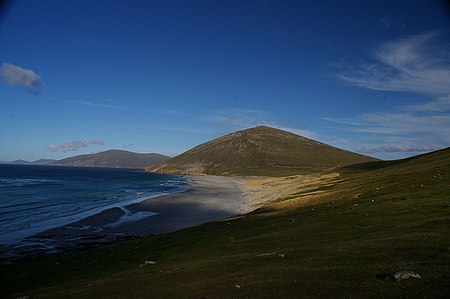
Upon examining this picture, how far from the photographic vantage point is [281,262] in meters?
25.1

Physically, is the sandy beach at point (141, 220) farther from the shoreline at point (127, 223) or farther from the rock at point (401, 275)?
the rock at point (401, 275)

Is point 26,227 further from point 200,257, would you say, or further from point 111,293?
point 111,293

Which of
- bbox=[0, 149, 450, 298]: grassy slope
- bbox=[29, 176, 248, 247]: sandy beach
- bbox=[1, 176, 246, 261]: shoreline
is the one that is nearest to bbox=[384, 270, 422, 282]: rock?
bbox=[0, 149, 450, 298]: grassy slope

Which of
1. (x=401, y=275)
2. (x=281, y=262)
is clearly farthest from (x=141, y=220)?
(x=401, y=275)

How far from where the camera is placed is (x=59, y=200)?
119 meters

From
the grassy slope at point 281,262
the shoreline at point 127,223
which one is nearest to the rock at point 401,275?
the grassy slope at point 281,262

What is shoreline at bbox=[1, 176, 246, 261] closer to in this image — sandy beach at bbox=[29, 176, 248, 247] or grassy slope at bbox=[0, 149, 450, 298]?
sandy beach at bbox=[29, 176, 248, 247]

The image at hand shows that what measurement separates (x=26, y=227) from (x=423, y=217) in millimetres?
67945

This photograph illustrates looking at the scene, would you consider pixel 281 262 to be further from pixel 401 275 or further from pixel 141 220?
pixel 141 220

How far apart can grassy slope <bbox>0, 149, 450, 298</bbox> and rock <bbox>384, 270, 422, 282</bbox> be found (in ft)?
1.33

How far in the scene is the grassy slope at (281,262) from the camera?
18.0m

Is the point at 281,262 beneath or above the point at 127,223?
→ above

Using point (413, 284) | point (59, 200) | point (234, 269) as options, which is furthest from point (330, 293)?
point (59, 200)

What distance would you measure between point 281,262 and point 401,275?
9.32m
